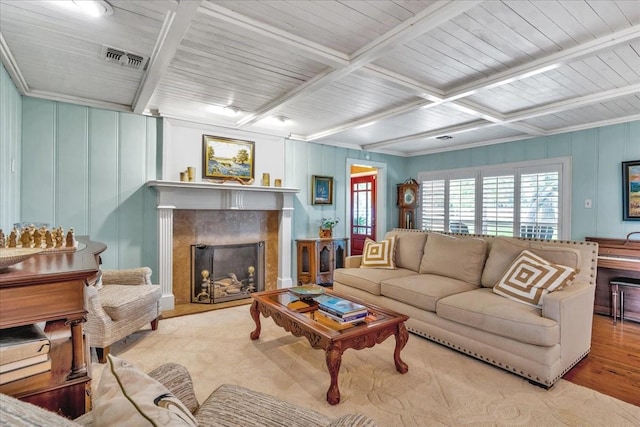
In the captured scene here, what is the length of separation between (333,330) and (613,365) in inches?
89.0

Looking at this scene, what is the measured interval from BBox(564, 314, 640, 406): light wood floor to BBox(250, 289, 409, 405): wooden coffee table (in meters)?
1.25

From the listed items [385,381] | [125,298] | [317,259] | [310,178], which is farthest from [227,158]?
[385,381]

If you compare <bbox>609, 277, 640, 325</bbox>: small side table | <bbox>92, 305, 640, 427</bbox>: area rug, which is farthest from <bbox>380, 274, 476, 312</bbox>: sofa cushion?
<bbox>609, 277, 640, 325</bbox>: small side table

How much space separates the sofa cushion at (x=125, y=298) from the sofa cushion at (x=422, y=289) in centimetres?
224

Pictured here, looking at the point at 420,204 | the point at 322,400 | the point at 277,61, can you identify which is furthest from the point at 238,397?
A: the point at 420,204

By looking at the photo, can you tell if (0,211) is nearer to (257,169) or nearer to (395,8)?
(257,169)

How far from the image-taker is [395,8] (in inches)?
74.4

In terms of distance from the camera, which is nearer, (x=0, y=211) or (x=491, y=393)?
(x=491, y=393)

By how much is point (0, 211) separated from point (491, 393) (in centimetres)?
377

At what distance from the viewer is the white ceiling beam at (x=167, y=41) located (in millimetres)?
1846

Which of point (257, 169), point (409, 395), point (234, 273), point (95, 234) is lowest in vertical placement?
point (409, 395)

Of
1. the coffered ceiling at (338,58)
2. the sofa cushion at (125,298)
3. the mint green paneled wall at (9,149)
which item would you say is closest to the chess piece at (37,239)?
the sofa cushion at (125,298)

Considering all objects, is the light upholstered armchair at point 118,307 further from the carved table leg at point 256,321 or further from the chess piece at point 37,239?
the carved table leg at point 256,321

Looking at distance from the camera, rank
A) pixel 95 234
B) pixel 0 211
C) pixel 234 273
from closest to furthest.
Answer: pixel 0 211 < pixel 95 234 < pixel 234 273
